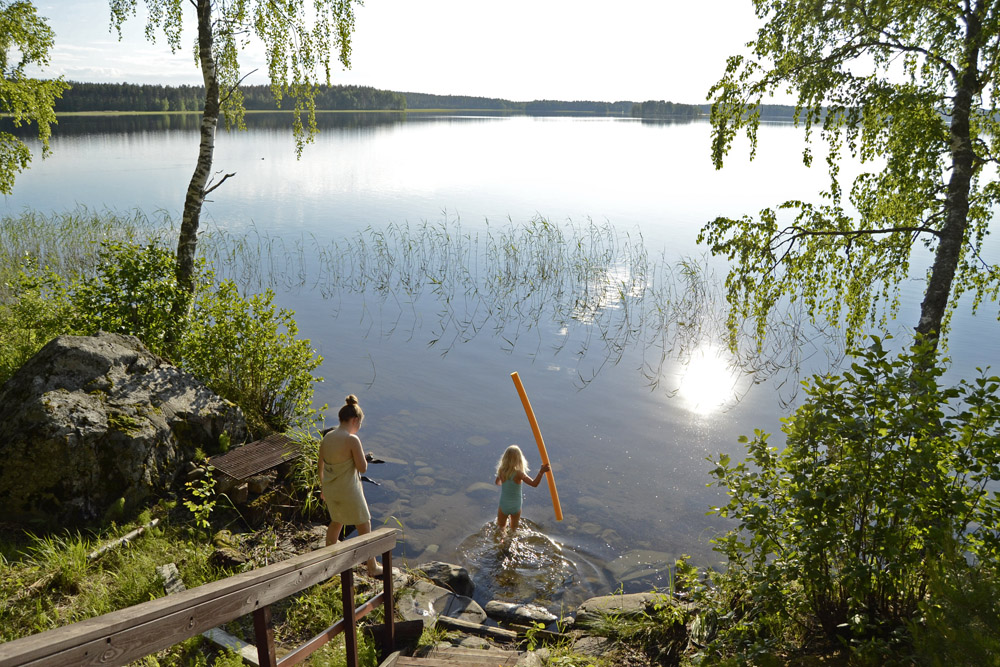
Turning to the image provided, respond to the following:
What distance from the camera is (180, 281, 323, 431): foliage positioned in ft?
28.6

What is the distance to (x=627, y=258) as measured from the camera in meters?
21.4

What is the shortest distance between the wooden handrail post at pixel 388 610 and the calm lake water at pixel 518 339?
2.69 meters

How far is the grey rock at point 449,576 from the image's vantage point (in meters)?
7.18

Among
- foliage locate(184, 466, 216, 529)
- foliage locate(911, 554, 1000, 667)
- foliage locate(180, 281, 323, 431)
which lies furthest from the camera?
foliage locate(180, 281, 323, 431)

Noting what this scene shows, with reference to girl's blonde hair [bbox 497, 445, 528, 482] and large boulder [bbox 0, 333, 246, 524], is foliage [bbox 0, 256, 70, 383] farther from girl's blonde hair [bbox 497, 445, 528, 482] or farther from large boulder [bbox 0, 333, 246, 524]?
girl's blonde hair [bbox 497, 445, 528, 482]

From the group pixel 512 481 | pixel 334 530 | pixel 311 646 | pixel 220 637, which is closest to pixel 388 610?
pixel 311 646

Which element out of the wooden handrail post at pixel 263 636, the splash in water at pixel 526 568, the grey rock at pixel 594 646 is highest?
the wooden handrail post at pixel 263 636

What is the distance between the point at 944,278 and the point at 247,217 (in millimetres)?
24434

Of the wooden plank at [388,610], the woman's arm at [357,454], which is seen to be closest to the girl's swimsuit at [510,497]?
the woman's arm at [357,454]

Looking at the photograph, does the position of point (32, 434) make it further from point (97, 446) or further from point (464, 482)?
point (464, 482)

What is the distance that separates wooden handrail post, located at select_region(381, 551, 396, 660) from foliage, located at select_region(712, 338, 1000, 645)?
2.45 metres

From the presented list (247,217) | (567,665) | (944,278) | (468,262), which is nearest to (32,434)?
(567,665)

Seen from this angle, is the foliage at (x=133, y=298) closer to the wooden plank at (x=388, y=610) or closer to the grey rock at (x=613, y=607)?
the wooden plank at (x=388, y=610)

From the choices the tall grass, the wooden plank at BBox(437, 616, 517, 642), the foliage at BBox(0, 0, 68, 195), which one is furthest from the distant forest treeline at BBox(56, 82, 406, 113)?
the wooden plank at BBox(437, 616, 517, 642)
